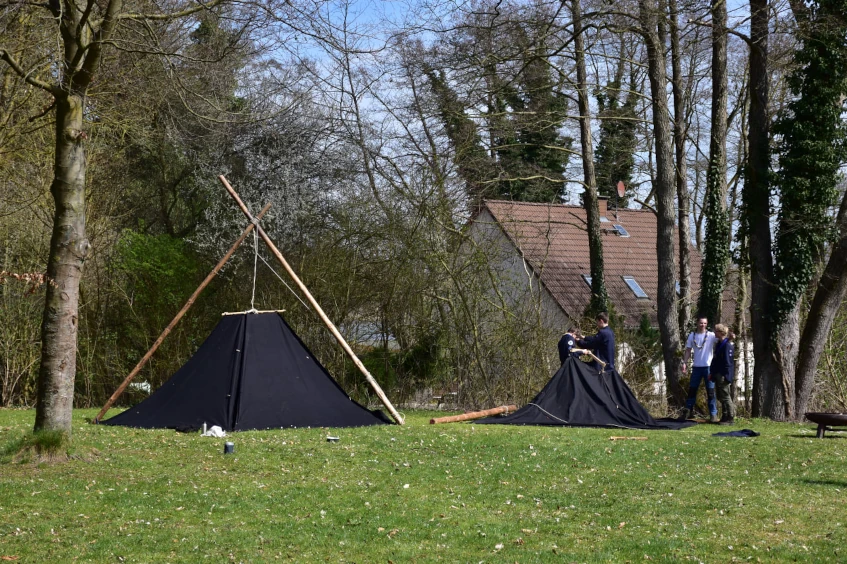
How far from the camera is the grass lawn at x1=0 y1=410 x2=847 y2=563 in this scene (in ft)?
21.2

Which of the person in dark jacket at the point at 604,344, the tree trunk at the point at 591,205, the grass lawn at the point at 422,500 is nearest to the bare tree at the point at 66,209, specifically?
the grass lawn at the point at 422,500

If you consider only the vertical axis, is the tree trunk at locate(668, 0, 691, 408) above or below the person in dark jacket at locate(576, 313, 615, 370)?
above

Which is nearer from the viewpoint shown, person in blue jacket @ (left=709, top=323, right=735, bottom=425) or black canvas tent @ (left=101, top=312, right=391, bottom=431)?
black canvas tent @ (left=101, top=312, right=391, bottom=431)

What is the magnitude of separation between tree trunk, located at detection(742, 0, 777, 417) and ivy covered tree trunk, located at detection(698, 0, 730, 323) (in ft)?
4.80

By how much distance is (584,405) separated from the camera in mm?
15141

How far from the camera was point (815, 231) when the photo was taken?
17.6 metres

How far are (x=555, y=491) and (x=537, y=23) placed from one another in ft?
38.5

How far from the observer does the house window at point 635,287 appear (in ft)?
97.3

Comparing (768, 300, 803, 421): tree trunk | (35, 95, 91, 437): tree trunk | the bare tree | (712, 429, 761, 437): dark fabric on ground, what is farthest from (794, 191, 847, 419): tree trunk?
(35, 95, 91, 437): tree trunk

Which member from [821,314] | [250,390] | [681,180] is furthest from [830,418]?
[681,180]

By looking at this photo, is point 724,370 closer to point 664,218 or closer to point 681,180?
point 664,218

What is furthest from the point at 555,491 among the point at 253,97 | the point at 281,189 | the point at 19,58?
the point at 253,97

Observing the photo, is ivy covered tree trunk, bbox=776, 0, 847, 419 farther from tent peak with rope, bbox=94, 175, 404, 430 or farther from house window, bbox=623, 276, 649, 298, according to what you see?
house window, bbox=623, 276, 649, 298

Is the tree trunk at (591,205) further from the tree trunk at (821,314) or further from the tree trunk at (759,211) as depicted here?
the tree trunk at (821,314)
